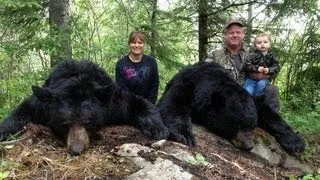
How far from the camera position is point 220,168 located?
12.1ft

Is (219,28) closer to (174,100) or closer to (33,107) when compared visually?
(174,100)

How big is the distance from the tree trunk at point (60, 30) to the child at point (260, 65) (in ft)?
9.37

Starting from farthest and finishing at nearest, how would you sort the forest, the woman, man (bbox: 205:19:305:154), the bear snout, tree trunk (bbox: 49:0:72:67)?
1. the forest
2. tree trunk (bbox: 49:0:72:67)
3. the woman
4. man (bbox: 205:19:305:154)
5. the bear snout

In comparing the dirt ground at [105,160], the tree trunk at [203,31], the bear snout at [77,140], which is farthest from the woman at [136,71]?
the tree trunk at [203,31]

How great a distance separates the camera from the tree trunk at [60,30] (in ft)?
22.0

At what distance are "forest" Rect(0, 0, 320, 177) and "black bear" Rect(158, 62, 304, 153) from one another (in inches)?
64.8

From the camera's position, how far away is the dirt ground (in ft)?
10.5

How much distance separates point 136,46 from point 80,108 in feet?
8.20

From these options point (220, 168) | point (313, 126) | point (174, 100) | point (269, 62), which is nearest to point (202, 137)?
point (174, 100)

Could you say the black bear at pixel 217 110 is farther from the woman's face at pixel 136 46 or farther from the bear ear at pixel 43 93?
the bear ear at pixel 43 93

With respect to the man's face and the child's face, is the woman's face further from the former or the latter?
the child's face

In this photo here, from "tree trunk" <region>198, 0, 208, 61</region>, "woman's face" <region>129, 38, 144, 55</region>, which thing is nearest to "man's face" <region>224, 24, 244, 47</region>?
"woman's face" <region>129, 38, 144, 55</region>

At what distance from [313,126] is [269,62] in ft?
4.50

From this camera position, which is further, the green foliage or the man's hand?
the green foliage
